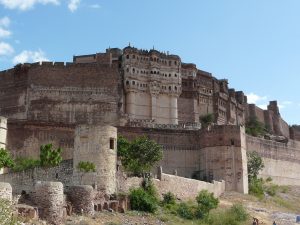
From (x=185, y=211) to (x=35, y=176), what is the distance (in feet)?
28.9

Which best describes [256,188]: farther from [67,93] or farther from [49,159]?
[67,93]

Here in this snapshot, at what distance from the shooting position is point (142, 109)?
2296 inches

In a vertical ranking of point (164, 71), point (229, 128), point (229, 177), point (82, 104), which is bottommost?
point (229, 177)

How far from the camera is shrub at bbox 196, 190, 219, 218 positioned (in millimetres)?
33522

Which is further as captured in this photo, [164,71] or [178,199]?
[164,71]

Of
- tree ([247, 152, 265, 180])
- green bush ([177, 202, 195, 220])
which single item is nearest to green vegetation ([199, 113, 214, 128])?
tree ([247, 152, 265, 180])

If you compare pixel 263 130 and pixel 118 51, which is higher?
pixel 118 51

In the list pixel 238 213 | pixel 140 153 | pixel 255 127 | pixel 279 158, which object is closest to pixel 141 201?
pixel 238 213

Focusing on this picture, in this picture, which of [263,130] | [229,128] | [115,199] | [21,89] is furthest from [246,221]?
[263,130]

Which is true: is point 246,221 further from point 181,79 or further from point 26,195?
point 181,79

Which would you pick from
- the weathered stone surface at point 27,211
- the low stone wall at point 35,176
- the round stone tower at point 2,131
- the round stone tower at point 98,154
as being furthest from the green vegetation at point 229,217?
the round stone tower at point 2,131

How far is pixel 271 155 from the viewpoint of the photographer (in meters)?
59.8

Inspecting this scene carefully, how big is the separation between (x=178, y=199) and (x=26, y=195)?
535 inches

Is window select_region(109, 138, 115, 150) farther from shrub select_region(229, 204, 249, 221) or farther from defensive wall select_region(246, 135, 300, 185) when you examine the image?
defensive wall select_region(246, 135, 300, 185)
